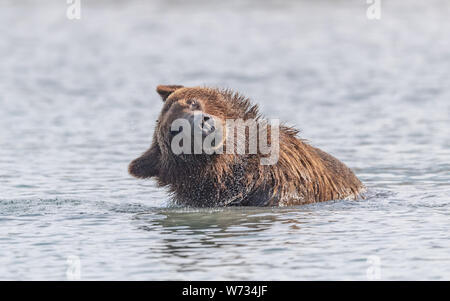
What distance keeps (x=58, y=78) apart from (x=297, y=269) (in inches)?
593

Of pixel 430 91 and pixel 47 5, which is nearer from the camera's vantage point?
pixel 430 91

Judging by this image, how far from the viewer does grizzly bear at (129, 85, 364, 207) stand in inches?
363

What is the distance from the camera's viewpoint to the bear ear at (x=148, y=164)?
9766 millimetres

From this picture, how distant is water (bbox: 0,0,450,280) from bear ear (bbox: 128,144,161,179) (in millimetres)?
412

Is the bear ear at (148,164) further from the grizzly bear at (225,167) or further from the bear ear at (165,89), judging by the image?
the bear ear at (165,89)

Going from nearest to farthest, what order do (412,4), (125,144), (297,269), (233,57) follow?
(297,269) < (125,144) < (233,57) < (412,4)

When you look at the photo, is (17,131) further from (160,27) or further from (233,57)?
(160,27)

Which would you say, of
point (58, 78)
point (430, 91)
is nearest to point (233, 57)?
point (58, 78)

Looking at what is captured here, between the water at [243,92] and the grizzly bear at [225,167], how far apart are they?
0.19 m

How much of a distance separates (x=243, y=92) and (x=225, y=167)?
Result: 34.7 feet

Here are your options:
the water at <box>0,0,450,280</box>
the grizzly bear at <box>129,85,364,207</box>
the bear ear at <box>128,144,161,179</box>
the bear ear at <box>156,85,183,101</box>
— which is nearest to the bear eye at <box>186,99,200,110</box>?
the grizzly bear at <box>129,85,364,207</box>

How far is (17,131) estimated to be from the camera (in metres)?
15.9

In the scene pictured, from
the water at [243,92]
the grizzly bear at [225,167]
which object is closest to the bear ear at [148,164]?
the grizzly bear at [225,167]
